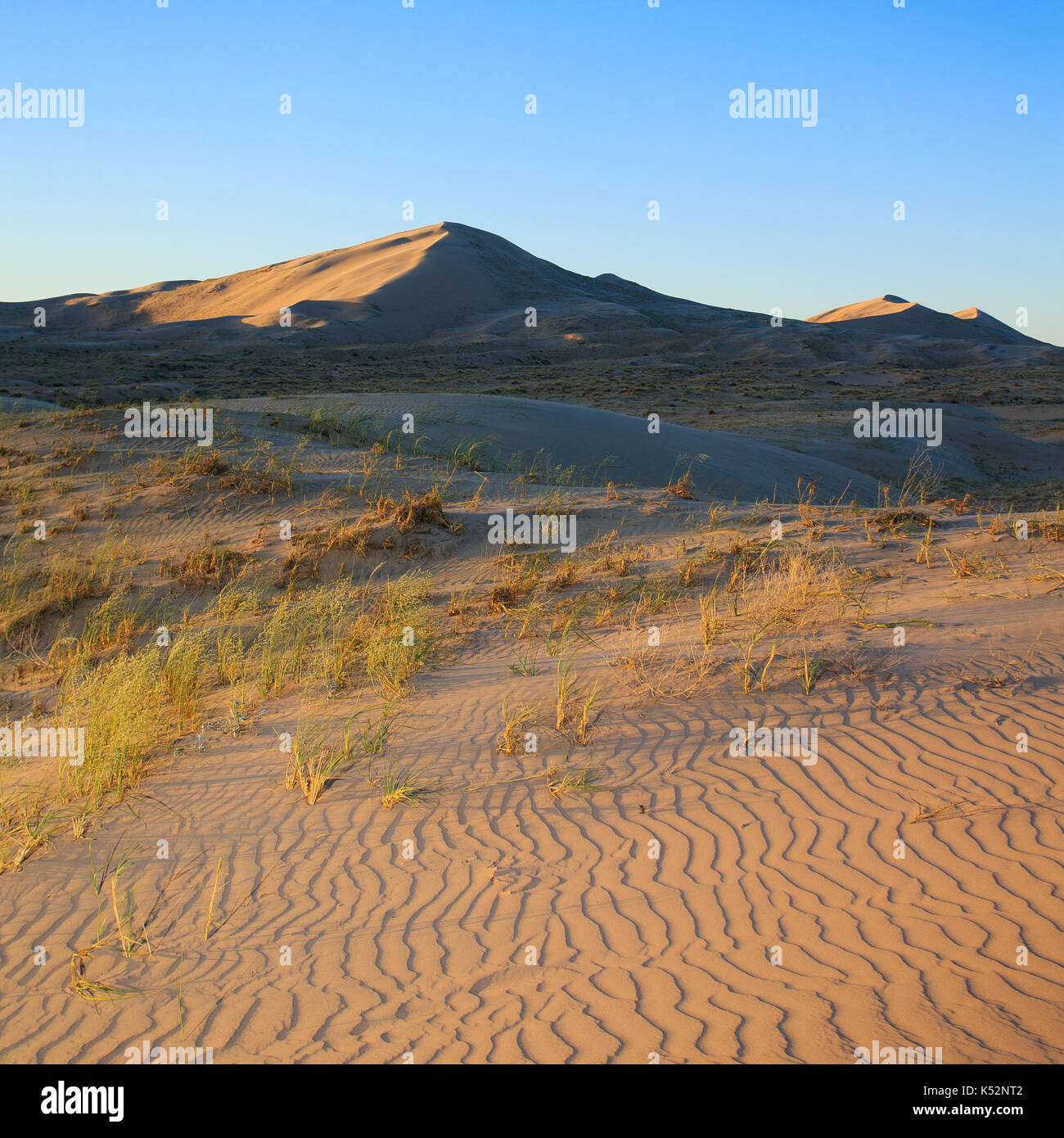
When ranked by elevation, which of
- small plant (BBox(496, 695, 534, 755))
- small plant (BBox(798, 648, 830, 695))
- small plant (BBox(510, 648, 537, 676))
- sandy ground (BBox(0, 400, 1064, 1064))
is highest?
small plant (BBox(798, 648, 830, 695))

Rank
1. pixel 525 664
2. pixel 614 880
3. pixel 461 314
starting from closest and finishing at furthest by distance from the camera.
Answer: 1. pixel 614 880
2. pixel 525 664
3. pixel 461 314

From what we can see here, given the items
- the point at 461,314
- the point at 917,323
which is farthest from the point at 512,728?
the point at 917,323

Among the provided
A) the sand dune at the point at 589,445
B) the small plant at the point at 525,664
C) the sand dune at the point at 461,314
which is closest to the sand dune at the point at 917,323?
the sand dune at the point at 461,314

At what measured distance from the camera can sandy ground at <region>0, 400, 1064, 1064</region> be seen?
2.91 m

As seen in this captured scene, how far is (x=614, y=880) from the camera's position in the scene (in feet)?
12.2

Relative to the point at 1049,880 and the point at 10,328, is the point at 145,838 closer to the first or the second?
the point at 1049,880

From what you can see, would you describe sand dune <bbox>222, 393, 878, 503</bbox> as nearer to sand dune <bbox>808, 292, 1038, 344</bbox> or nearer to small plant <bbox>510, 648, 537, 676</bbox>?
small plant <bbox>510, 648, 537, 676</bbox>

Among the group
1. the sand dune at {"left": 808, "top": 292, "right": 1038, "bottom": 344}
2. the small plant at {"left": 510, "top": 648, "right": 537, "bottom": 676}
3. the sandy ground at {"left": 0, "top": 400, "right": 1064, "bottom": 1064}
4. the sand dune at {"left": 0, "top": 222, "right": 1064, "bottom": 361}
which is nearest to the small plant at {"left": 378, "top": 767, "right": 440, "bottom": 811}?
the sandy ground at {"left": 0, "top": 400, "right": 1064, "bottom": 1064}

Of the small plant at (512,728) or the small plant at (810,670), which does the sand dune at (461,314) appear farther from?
the small plant at (512,728)

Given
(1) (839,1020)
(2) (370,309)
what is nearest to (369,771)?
(1) (839,1020)

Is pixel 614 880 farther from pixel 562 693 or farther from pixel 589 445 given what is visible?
pixel 589 445

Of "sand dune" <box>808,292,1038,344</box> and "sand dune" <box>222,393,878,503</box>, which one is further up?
"sand dune" <box>808,292,1038,344</box>
